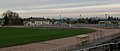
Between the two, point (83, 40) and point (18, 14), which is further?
point (18, 14)

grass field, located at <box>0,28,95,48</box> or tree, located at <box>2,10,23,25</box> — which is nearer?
grass field, located at <box>0,28,95,48</box>

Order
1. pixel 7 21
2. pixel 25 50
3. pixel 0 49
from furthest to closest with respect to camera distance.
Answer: pixel 7 21 → pixel 0 49 → pixel 25 50

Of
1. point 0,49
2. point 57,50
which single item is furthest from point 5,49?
point 57,50

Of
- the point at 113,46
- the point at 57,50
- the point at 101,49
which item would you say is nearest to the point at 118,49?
the point at 113,46

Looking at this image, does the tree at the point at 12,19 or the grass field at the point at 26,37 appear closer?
the grass field at the point at 26,37

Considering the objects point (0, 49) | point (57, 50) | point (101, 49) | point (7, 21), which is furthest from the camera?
point (7, 21)

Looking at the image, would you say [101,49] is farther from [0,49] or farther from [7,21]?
[7,21]

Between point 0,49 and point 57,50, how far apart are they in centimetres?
651

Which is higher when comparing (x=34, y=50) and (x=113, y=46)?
(x=113, y=46)

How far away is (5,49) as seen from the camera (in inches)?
845

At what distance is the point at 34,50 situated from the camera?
20.3 metres

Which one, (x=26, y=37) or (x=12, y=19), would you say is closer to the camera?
(x=26, y=37)

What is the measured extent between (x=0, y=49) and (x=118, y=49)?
45.2 ft

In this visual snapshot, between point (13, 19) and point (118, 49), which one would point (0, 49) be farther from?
point (13, 19)
